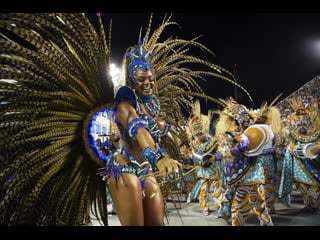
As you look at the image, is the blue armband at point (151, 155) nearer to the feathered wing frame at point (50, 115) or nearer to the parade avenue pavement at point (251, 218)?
the feathered wing frame at point (50, 115)

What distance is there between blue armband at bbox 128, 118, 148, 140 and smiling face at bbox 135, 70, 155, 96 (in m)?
0.24

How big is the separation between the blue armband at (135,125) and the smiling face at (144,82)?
242 millimetres

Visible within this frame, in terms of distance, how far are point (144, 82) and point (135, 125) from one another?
318 mm

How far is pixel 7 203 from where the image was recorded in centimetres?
168

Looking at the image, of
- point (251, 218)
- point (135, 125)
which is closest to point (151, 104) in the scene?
point (135, 125)

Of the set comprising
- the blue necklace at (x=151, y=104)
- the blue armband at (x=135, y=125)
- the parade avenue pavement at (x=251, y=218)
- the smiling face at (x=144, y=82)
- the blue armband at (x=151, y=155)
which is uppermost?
the smiling face at (x=144, y=82)

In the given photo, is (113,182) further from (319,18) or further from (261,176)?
(319,18)

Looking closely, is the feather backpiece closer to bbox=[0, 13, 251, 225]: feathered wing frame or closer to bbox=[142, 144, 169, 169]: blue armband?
bbox=[0, 13, 251, 225]: feathered wing frame

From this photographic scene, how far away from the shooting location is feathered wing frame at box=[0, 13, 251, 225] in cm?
168

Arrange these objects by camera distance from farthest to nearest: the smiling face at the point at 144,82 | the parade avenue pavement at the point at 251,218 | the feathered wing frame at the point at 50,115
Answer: the parade avenue pavement at the point at 251,218, the smiling face at the point at 144,82, the feathered wing frame at the point at 50,115

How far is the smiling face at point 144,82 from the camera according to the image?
1.95 meters

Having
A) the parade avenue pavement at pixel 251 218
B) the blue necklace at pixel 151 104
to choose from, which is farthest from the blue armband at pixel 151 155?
the parade avenue pavement at pixel 251 218

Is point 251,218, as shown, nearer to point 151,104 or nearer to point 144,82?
point 151,104
